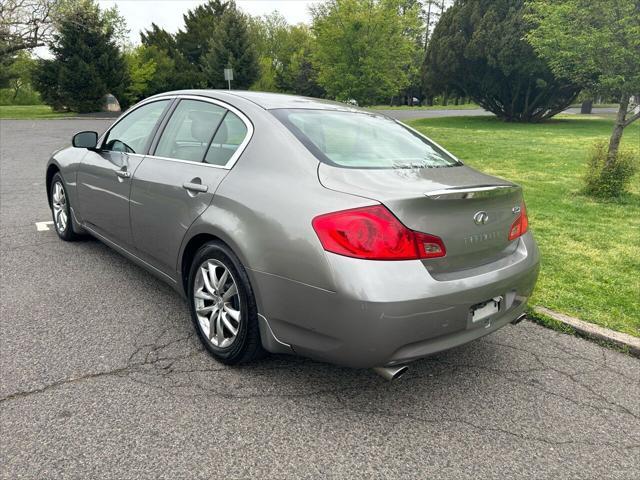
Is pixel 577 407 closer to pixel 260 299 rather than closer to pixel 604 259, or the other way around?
pixel 260 299

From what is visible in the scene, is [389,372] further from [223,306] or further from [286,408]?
[223,306]

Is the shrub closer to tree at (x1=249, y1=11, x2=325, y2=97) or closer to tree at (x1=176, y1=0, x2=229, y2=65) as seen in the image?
tree at (x1=249, y1=11, x2=325, y2=97)

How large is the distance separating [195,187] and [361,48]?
19.7 metres

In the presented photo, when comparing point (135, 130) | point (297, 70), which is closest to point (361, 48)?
point (135, 130)

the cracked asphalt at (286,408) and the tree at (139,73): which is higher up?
the tree at (139,73)

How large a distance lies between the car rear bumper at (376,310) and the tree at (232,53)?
39462 mm

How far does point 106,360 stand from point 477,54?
2580cm

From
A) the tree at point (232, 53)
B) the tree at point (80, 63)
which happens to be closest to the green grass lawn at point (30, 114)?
the tree at point (80, 63)

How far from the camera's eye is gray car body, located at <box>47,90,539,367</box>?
221cm

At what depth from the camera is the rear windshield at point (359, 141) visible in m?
2.78

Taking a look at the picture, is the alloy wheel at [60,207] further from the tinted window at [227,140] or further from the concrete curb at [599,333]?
the concrete curb at [599,333]

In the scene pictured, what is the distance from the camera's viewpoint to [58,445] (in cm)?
220

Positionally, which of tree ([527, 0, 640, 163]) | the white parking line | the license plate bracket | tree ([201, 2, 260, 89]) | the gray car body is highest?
tree ([201, 2, 260, 89])

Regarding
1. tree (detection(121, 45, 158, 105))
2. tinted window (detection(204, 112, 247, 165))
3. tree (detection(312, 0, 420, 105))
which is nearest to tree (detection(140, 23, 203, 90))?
tree (detection(121, 45, 158, 105))
